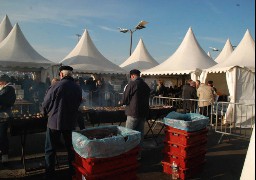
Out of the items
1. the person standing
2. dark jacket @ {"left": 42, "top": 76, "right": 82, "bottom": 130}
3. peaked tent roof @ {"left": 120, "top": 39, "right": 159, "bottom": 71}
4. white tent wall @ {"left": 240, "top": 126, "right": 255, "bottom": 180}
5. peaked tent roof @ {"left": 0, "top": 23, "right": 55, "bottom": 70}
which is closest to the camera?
white tent wall @ {"left": 240, "top": 126, "right": 255, "bottom": 180}

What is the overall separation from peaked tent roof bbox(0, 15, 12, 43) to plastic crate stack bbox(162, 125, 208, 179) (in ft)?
71.4

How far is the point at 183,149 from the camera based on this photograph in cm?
479

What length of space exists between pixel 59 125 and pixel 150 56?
57.8 ft

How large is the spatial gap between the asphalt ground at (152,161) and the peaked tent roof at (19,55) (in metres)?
6.08

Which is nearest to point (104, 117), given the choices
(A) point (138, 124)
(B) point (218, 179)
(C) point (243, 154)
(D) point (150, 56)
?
(A) point (138, 124)

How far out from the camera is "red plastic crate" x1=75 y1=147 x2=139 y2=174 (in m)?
3.38

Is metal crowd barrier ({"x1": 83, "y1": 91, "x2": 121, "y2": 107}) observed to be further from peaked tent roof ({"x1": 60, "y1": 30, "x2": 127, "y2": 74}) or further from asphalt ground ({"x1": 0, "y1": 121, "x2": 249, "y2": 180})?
asphalt ground ({"x1": 0, "y1": 121, "x2": 249, "y2": 180})

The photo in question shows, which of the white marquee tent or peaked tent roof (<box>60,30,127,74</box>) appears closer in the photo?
the white marquee tent

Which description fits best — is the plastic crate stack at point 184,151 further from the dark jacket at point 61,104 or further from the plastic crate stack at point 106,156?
the dark jacket at point 61,104

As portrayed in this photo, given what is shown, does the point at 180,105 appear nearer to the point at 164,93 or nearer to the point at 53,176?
the point at 164,93

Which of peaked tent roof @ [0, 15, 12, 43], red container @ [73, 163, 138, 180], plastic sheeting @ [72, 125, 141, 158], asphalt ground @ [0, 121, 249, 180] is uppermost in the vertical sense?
peaked tent roof @ [0, 15, 12, 43]

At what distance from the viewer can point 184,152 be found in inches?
188

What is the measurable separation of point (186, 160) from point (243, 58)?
8593mm

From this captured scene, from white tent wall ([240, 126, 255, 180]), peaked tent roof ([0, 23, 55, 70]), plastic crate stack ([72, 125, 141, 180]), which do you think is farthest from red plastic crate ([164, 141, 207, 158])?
peaked tent roof ([0, 23, 55, 70])
